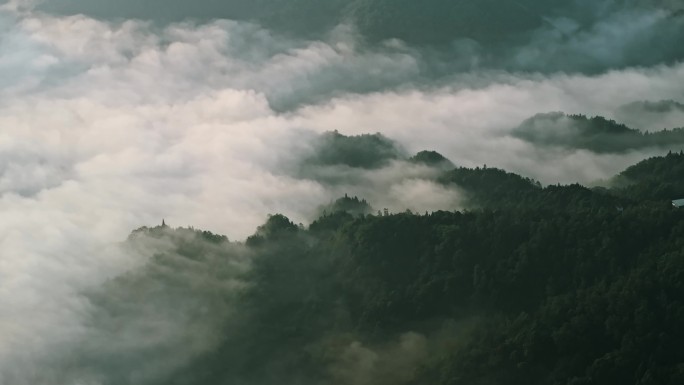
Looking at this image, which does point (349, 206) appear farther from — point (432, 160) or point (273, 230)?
point (432, 160)

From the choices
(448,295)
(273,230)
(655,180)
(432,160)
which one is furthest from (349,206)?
(448,295)

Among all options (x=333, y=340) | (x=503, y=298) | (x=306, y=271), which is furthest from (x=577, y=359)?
(x=306, y=271)

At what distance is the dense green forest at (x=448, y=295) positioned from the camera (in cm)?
11081

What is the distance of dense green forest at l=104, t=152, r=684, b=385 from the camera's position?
111 m

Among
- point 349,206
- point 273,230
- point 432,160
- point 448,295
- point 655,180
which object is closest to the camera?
point 448,295

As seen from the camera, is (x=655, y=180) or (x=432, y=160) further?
(x=432, y=160)

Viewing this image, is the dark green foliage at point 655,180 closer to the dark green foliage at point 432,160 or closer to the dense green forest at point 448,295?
the dense green forest at point 448,295

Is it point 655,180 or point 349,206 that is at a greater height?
point 349,206

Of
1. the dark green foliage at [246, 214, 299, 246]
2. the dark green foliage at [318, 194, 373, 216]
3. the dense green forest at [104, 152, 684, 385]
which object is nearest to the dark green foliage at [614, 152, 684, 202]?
the dense green forest at [104, 152, 684, 385]

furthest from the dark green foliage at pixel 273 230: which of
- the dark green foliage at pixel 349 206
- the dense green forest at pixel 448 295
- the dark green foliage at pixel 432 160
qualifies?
the dark green foliage at pixel 432 160

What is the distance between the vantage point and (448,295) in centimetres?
12550

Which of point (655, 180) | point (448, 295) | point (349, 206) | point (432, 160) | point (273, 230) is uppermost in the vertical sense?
point (432, 160)

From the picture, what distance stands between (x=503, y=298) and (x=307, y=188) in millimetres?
69941

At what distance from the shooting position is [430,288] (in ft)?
415
